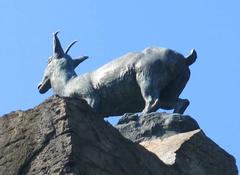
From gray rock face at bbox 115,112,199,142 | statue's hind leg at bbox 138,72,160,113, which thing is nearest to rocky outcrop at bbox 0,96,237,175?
gray rock face at bbox 115,112,199,142

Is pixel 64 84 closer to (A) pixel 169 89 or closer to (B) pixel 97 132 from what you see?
(A) pixel 169 89

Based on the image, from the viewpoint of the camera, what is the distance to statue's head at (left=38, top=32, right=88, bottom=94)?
11734 mm

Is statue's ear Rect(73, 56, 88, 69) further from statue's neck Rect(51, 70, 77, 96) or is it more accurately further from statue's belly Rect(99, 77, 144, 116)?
statue's belly Rect(99, 77, 144, 116)

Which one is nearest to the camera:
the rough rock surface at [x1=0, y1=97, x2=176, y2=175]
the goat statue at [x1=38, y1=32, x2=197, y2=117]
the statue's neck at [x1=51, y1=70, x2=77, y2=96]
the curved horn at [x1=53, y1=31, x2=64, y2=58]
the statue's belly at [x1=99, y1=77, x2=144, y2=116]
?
the rough rock surface at [x1=0, y1=97, x2=176, y2=175]

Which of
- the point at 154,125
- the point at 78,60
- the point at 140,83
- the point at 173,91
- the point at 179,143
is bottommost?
the point at 179,143

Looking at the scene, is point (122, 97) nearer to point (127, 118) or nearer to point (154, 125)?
point (127, 118)

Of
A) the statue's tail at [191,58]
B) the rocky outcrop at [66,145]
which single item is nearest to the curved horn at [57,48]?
the statue's tail at [191,58]

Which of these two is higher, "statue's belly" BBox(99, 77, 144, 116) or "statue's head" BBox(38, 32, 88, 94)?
"statue's head" BBox(38, 32, 88, 94)

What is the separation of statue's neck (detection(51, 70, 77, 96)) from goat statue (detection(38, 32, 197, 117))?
58 centimetres

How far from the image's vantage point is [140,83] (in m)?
10.3

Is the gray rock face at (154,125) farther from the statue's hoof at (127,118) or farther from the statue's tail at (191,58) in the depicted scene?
the statue's tail at (191,58)

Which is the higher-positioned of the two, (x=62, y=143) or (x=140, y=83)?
(x=62, y=143)

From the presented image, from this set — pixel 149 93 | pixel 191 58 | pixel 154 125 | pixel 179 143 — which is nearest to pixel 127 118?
pixel 154 125

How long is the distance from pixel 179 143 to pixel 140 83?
4.35 ft
